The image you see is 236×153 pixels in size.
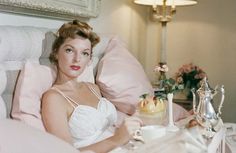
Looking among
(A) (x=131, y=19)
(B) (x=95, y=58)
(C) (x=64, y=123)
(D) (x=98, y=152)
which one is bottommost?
(D) (x=98, y=152)

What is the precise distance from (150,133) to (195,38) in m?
2.13

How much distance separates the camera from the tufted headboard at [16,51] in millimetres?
1414

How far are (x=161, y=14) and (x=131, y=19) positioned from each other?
302 millimetres

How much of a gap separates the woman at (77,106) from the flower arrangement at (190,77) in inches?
50.0

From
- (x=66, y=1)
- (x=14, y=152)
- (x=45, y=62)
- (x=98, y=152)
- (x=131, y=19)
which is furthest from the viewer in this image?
(x=131, y=19)

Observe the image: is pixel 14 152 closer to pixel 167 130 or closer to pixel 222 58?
pixel 167 130

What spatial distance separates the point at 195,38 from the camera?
11.0 feet

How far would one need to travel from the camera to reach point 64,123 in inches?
57.6

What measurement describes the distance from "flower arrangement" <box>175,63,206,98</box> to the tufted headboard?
1508 mm

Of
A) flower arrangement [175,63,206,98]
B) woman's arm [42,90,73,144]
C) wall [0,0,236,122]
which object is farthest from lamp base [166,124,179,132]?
wall [0,0,236,122]

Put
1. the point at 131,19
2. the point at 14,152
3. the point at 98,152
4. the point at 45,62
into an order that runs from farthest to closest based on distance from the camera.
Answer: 1. the point at 131,19
2. the point at 45,62
3. the point at 98,152
4. the point at 14,152

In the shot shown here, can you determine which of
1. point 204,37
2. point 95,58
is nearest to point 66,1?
point 95,58

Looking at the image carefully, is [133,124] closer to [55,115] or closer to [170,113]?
[170,113]

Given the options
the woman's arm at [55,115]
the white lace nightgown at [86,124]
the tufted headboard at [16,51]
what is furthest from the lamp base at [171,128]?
the tufted headboard at [16,51]
